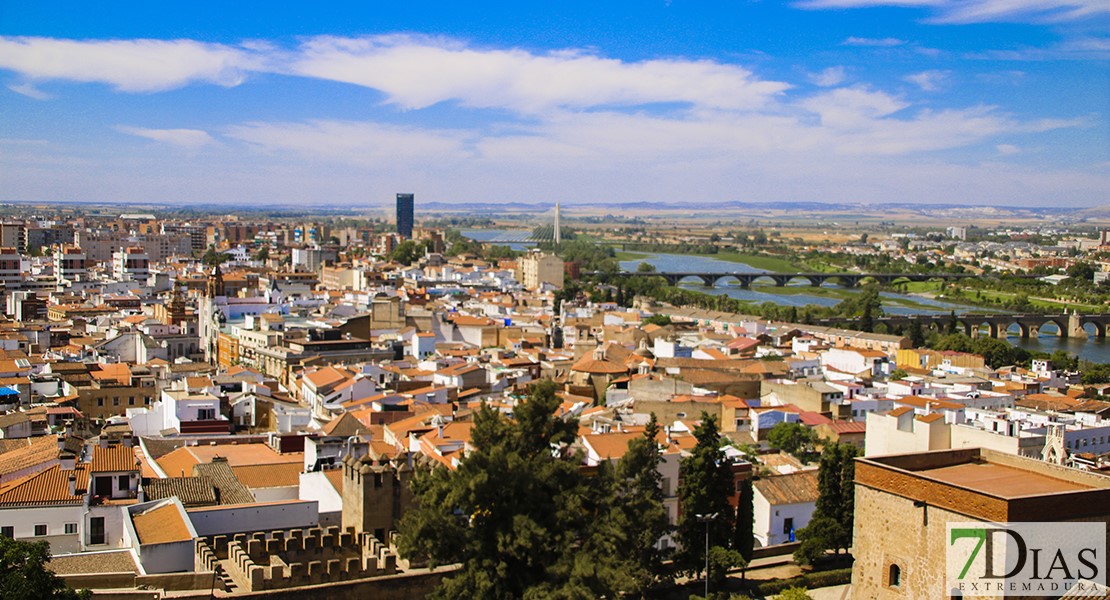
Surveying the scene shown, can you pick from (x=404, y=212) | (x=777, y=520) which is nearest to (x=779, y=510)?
(x=777, y=520)

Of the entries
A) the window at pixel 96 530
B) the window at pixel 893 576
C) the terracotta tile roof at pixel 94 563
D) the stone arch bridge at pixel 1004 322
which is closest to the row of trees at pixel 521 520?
the terracotta tile roof at pixel 94 563

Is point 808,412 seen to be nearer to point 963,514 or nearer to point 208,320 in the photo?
point 963,514

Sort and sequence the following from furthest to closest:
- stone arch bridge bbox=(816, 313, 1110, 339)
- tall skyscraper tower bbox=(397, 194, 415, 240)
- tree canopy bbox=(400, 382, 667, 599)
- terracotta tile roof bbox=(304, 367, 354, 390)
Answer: tall skyscraper tower bbox=(397, 194, 415, 240) → stone arch bridge bbox=(816, 313, 1110, 339) → terracotta tile roof bbox=(304, 367, 354, 390) → tree canopy bbox=(400, 382, 667, 599)

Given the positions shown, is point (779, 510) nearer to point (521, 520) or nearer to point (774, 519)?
point (774, 519)

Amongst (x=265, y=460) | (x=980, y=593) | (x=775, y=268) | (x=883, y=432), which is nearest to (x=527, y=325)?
(x=883, y=432)

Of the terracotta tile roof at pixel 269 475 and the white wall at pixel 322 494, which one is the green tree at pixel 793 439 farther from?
the white wall at pixel 322 494

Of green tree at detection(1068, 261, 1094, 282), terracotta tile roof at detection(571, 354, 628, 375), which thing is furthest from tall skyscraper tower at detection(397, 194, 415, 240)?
terracotta tile roof at detection(571, 354, 628, 375)

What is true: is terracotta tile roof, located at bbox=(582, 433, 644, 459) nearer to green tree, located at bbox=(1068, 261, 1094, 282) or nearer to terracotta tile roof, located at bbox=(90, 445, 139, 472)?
terracotta tile roof, located at bbox=(90, 445, 139, 472)
